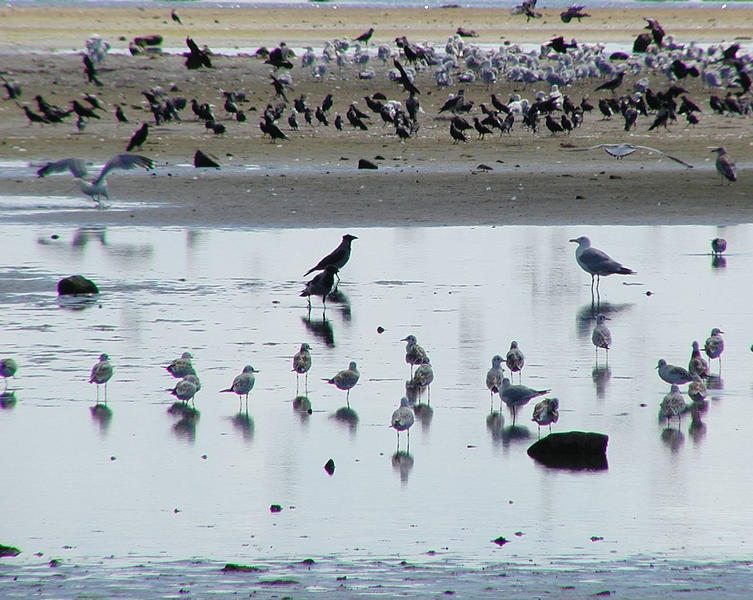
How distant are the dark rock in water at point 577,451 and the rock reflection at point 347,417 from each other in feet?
5.62

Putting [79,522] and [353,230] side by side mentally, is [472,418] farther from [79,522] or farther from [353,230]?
[353,230]

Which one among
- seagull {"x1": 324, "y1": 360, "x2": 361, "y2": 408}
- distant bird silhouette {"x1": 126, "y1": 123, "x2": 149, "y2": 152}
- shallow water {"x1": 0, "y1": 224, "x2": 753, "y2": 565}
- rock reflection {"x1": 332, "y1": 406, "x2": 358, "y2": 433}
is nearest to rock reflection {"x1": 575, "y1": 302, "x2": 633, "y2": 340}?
shallow water {"x1": 0, "y1": 224, "x2": 753, "y2": 565}

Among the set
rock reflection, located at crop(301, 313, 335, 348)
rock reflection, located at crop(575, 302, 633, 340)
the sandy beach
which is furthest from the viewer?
the sandy beach

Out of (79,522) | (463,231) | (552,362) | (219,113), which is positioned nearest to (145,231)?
(463,231)

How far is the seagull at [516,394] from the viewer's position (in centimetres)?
1095

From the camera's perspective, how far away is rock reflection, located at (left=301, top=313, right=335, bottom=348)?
1441 cm

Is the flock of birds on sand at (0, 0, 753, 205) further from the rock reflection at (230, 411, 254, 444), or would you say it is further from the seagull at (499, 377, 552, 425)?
the seagull at (499, 377, 552, 425)

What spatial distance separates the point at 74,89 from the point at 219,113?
22.2 feet

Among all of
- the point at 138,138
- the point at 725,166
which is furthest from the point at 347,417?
the point at 138,138

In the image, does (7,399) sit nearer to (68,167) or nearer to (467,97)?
(68,167)

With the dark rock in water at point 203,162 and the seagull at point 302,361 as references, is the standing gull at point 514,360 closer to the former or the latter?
the seagull at point 302,361

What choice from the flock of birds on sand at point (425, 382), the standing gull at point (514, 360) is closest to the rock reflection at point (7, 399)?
the flock of birds on sand at point (425, 382)

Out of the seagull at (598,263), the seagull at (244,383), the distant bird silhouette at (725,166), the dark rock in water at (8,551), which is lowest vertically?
the dark rock in water at (8,551)

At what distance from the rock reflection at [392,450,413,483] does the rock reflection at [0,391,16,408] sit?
3.54 m
